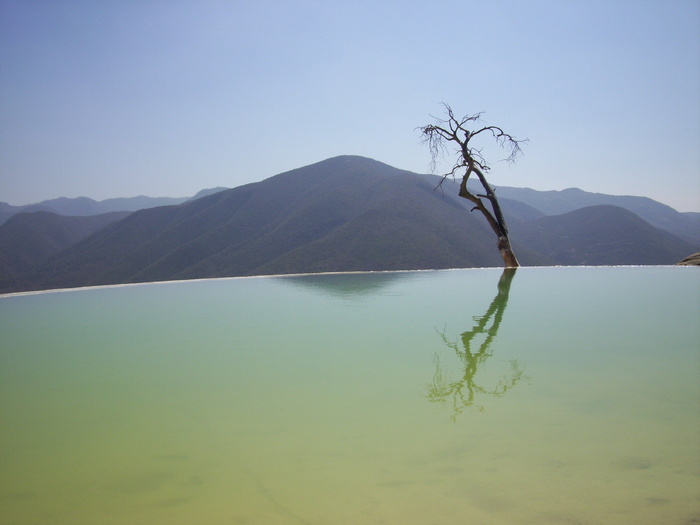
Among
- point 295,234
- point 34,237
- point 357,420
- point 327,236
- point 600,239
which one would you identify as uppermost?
point 34,237

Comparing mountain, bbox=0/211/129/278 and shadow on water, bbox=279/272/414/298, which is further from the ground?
mountain, bbox=0/211/129/278

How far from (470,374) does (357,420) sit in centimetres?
96

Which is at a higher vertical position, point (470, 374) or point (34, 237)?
point (34, 237)

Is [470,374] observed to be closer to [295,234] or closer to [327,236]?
[327,236]

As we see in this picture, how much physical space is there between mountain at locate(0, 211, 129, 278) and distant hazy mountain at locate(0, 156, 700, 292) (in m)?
0.66

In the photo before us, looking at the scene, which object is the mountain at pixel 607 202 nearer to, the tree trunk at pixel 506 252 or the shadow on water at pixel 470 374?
the tree trunk at pixel 506 252

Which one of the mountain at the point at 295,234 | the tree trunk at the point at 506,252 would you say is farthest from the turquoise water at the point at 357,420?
the mountain at the point at 295,234

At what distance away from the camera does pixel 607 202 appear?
154m

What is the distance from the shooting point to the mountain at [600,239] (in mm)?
59938

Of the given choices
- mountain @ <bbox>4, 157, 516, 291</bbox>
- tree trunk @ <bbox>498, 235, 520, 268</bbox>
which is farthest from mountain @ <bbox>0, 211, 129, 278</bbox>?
tree trunk @ <bbox>498, 235, 520, 268</bbox>

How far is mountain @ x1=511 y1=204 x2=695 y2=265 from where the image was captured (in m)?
59.9

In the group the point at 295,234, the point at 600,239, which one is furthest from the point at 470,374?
the point at 600,239

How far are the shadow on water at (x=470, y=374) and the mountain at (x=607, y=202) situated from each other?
124 m

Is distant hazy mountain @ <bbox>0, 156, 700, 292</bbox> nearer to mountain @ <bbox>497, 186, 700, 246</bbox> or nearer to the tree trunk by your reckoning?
the tree trunk
